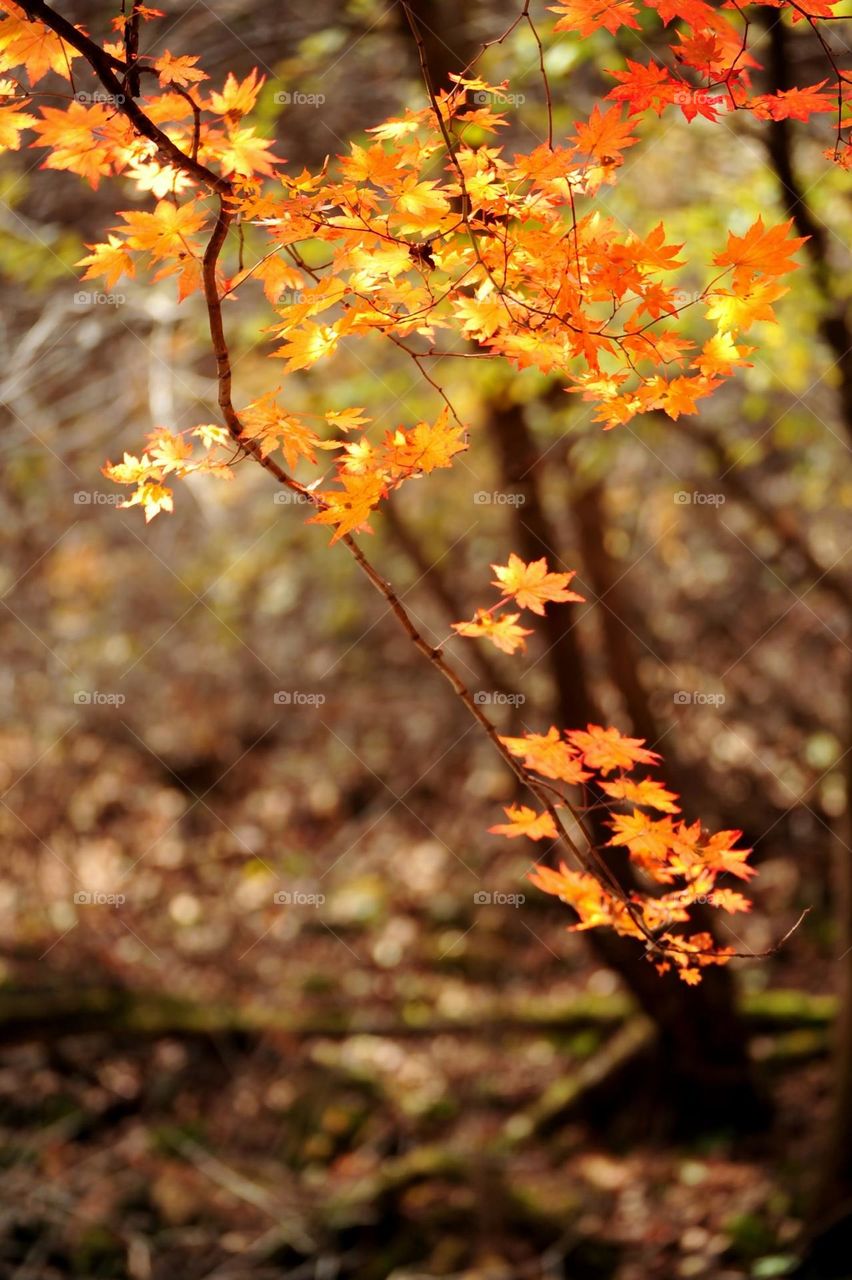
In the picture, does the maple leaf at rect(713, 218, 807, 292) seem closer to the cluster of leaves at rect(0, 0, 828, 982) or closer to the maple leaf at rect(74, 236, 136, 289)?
the cluster of leaves at rect(0, 0, 828, 982)

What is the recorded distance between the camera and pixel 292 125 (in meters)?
4.07

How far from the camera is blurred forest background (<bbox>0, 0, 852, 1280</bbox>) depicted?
3.81 metres

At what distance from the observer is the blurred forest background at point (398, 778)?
381 centimetres

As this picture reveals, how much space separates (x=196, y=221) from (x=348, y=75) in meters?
2.92

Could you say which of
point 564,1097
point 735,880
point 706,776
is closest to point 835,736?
point 706,776

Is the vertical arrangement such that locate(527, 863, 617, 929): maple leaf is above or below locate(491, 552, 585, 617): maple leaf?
below

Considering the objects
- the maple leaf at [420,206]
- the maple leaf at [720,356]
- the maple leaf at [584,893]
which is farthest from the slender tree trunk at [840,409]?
the maple leaf at [584,893]

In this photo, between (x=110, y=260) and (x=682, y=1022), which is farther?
(x=682, y=1022)

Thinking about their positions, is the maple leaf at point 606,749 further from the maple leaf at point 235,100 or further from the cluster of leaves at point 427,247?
the maple leaf at point 235,100

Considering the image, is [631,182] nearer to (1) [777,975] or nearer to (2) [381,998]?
(1) [777,975]

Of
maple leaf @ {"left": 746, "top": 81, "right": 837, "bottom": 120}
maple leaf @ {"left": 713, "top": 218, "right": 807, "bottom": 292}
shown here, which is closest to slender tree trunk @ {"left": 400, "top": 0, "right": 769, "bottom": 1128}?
maple leaf @ {"left": 746, "top": 81, "right": 837, "bottom": 120}

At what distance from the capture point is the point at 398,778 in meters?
6.62

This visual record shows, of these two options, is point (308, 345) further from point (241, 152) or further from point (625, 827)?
point (625, 827)

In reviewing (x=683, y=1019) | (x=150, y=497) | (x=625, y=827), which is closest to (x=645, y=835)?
(x=625, y=827)
